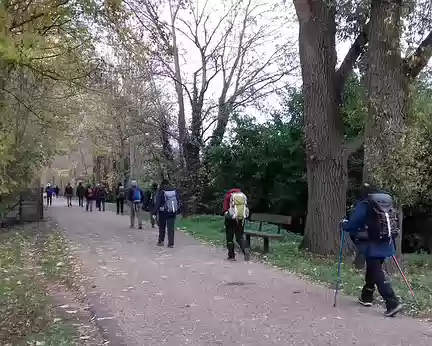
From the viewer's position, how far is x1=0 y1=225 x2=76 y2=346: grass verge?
6188mm

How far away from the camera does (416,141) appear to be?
11328mm

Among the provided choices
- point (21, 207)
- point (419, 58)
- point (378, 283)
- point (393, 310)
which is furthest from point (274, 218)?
point (21, 207)

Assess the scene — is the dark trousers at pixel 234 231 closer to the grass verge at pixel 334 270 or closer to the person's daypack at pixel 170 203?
the grass verge at pixel 334 270

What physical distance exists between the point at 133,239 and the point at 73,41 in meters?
6.37

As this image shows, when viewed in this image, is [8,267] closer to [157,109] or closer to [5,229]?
[5,229]

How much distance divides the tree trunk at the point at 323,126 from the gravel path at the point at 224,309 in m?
2.50

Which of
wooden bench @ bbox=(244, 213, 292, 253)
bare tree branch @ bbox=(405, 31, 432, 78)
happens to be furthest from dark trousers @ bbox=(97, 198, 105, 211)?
bare tree branch @ bbox=(405, 31, 432, 78)

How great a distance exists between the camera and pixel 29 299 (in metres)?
8.23

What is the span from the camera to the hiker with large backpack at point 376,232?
7.14 m

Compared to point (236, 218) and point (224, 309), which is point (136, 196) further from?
point (224, 309)

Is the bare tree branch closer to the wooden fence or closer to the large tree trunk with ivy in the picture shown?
the large tree trunk with ivy

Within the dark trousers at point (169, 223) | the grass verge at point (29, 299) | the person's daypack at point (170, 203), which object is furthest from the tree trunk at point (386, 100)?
the grass verge at point (29, 299)

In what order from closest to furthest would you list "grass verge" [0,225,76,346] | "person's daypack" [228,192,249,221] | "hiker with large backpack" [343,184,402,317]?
"grass verge" [0,225,76,346]
"hiker with large backpack" [343,184,402,317]
"person's daypack" [228,192,249,221]

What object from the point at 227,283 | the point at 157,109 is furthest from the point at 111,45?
the point at 157,109
